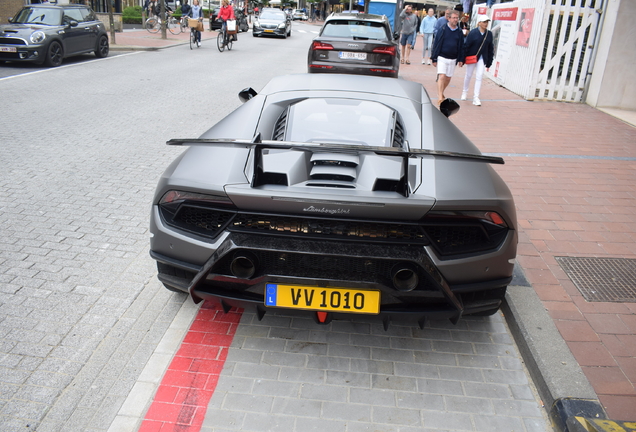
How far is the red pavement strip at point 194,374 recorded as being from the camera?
252cm

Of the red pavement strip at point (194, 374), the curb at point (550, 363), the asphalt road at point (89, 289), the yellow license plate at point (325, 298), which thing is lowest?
the red pavement strip at point (194, 374)

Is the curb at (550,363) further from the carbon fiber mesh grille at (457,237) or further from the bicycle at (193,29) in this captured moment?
the bicycle at (193,29)

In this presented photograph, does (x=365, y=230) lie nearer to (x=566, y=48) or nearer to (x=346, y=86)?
(x=346, y=86)

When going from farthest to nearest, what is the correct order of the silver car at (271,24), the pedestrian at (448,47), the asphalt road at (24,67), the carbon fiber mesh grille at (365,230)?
the silver car at (271,24) → the asphalt road at (24,67) → the pedestrian at (448,47) → the carbon fiber mesh grille at (365,230)

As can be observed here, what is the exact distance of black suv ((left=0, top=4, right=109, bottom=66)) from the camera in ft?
43.5

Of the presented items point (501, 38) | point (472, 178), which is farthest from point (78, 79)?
point (472, 178)

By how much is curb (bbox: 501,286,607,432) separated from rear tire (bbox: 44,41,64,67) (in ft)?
45.6

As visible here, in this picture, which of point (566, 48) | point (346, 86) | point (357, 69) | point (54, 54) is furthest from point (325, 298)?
point (54, 54)

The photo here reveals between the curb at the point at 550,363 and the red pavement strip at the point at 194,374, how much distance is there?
1734 millimetres

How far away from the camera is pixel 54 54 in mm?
13969

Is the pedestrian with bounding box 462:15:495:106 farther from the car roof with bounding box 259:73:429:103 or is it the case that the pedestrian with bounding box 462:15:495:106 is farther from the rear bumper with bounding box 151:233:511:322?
the rear bumper with bounding box 151:233:511:322

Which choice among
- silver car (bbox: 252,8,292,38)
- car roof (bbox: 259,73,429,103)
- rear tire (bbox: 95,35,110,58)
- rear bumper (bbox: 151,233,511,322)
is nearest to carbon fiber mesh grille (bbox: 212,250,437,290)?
rear bumper (bbox: 151,233,511,322)

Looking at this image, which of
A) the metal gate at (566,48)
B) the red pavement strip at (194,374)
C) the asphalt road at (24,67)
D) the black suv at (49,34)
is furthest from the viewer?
the black suv at (49,34)

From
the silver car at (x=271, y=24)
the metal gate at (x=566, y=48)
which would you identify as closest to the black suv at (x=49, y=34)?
the metal gate at (x=566, y=48)
